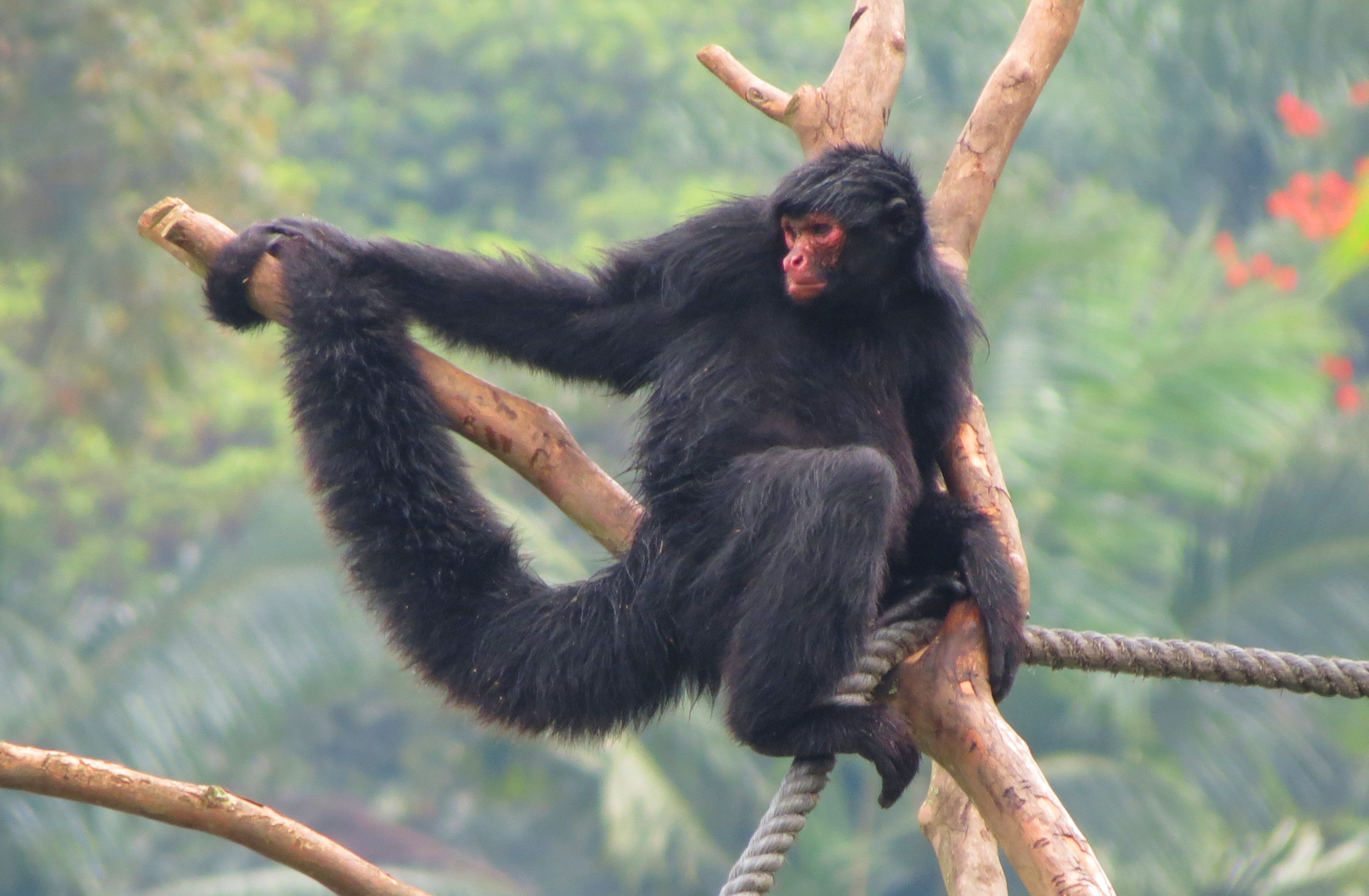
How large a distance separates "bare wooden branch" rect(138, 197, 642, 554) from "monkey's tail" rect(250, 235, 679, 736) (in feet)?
0.16

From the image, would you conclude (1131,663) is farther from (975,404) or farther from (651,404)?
(651,404)

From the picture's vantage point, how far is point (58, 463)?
46.6 ft

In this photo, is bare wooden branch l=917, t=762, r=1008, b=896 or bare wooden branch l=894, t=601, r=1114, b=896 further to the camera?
bare wooden branch l=917, t=762, r=1008, b=896

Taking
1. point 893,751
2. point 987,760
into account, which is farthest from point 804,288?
point 987,760

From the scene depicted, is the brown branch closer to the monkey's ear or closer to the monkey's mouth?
the monkey's mouth

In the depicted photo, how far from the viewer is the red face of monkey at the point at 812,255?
3.42 metres

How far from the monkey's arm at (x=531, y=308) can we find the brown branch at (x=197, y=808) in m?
1.51

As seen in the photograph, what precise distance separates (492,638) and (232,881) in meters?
7.97

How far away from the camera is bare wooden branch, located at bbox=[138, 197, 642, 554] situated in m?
3.40

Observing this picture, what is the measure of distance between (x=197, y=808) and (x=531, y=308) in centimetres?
165

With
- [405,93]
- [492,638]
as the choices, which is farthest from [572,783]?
[405,93]

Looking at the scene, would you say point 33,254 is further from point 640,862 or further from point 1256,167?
point 1256,167

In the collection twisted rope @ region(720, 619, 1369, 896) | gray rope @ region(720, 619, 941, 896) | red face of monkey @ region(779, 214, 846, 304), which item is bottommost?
gray rope @ region(720, 619, 941, 896)

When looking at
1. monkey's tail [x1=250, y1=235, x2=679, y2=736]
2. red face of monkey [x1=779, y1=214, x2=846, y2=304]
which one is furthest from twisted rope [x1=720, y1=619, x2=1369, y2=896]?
red face of monkey [x1=779, y1=214, x2=846, y2=304]
